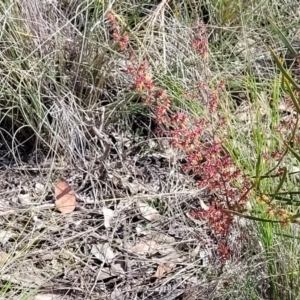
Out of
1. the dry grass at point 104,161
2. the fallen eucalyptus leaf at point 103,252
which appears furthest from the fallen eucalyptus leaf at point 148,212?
the fallen eucalyptus leaf at point 103,252

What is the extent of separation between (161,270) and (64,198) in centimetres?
49

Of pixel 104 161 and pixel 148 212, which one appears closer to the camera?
pixel 148 212

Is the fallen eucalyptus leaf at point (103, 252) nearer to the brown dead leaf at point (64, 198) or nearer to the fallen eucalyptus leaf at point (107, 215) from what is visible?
the fallen eucalyptus leaf at point (107, 215)

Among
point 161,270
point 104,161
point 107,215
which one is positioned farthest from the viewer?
point 104,161

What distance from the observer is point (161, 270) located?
219 centimetres

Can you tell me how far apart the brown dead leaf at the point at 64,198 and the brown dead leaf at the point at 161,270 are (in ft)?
1.40

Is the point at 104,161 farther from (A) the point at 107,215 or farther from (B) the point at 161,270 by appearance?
(B) the point at 161,270

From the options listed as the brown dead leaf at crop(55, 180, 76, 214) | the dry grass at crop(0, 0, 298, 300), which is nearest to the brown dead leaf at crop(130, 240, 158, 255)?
the dry grass at crop(0, 0, 298, 300)

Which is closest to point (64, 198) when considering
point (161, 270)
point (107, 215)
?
point (107, 215)

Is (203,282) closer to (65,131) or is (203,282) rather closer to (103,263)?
(103,263)

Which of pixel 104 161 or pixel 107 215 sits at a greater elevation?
pixel 104 161

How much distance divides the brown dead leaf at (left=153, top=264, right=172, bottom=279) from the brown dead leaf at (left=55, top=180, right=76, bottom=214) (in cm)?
43

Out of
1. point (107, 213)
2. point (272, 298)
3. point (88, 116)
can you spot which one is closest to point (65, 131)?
point (88, 116)

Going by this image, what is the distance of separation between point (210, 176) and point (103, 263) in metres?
0.62
